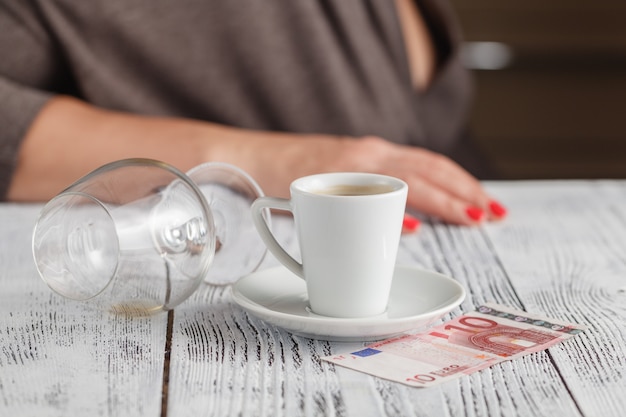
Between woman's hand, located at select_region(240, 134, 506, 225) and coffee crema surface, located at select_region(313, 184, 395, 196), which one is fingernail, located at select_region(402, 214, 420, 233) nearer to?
woman's hand, located at select_region(240, 134, 506, 225)

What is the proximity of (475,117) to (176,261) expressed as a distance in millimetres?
2460

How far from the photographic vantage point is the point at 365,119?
1.59m

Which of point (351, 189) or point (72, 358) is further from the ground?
point (351, 189)

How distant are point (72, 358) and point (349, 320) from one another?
0.21 metres

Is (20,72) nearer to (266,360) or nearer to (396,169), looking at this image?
(396,169)

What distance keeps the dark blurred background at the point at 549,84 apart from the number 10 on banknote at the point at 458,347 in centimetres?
232

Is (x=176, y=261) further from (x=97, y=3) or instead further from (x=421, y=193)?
(x=97, y=3)

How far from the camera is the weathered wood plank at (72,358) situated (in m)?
0.57

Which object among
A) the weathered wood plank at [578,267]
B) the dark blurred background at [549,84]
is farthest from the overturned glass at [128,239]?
the dark blurred background at [549,84]

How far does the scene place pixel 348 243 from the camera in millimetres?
672

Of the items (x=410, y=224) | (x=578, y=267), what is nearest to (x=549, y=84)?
(x=410, y=224)

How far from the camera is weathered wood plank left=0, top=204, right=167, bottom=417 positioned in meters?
0.57

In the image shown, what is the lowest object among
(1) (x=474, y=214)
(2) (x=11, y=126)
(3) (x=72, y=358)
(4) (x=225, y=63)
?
(3) (x=72, y=358)

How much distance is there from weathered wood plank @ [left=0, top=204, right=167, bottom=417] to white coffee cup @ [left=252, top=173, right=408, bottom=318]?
13 cm
